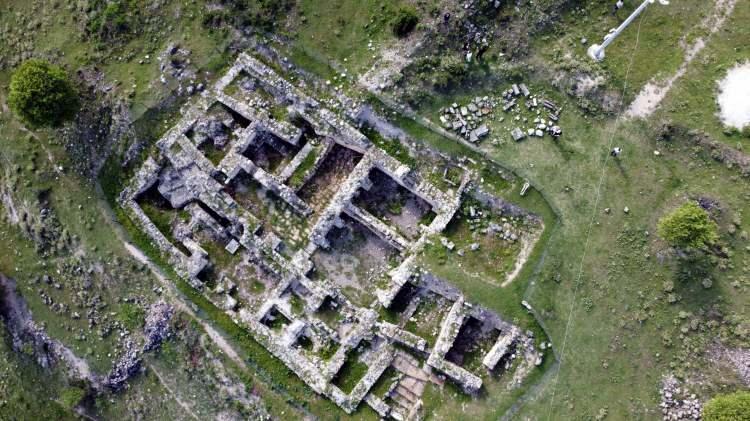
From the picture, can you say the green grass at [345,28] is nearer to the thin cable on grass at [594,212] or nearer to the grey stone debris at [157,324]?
the thin cable on grass at [594,212]

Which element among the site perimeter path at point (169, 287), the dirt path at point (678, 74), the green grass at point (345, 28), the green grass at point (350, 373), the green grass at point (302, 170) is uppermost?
the dirt path at point (678, 74)

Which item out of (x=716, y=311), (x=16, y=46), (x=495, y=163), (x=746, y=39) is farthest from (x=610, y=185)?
(x=16, y=46)

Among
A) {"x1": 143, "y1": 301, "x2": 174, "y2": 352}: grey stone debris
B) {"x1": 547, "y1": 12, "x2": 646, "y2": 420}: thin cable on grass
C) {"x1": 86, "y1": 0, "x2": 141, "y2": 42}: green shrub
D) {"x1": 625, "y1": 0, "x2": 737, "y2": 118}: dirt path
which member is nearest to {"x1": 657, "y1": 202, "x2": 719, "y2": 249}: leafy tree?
{"x1": 547, "y1": 12, "x2": 646, "y2": 420}: thin cable on grass

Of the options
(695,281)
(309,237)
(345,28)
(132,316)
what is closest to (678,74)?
(695,281)

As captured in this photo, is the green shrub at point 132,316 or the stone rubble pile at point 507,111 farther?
the green shrub at point 132,316

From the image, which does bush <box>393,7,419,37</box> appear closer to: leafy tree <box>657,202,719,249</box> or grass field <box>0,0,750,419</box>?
grass field <box>0,0,750,419</box>

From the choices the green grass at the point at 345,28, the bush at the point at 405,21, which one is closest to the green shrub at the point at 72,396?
the green grass at the point at 345,28
